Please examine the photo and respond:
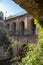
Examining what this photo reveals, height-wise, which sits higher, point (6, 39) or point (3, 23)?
point (3, 23)

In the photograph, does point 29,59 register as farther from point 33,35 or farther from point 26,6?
point 33,35

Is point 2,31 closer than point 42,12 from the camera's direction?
No

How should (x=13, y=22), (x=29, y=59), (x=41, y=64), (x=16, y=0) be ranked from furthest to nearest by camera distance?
(x=13, y=22) → (x=29, y=59) → (x=41, y=64) → (x=16, y=0)

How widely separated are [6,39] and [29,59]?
42.4ft

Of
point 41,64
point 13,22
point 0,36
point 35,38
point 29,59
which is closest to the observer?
point 41,64

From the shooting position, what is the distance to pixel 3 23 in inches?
982

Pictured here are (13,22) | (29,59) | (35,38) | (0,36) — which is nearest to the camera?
(29,59)

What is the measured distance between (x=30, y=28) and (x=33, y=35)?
2.20 metres

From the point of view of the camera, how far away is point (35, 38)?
20.3 metres

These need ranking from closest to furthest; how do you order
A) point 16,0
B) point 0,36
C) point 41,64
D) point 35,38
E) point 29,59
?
point 16,0 < point 41,64 < point 29,59 < point 35,38 < point 0,36

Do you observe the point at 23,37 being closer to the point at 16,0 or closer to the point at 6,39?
the point at 6,39

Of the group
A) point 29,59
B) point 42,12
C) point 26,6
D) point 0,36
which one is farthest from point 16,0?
point 0,36

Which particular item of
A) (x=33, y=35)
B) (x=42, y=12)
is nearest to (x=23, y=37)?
(x=33, y=35)

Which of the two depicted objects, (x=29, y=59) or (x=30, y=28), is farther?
(x=30, y=28)
